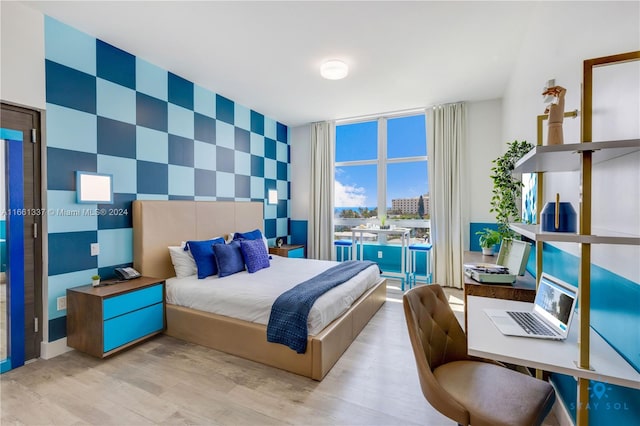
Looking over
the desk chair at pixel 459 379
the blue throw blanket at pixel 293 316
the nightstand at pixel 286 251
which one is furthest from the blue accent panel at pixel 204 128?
the desk chair at pixel 459 379

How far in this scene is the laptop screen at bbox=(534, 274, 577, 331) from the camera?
1271 millimetres

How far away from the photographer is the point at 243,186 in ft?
15.8

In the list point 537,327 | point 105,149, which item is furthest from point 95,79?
point 537,327

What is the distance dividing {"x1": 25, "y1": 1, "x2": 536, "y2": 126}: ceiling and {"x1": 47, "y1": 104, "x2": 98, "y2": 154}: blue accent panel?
80 cm

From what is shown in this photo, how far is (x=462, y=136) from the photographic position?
461 centimetres

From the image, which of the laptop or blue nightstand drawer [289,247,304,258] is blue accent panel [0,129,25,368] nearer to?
blue nightstand drawer [289,247,304,258]

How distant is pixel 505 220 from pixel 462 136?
2124mm

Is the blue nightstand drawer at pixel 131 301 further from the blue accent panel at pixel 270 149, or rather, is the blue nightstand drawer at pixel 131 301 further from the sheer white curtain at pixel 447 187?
the sheer white curtain at pixel 447 187

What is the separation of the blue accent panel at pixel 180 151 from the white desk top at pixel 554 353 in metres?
3.61

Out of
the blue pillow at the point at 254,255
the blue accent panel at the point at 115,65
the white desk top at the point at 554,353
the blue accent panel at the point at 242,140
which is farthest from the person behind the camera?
the blue accent panel at the point at 242,140

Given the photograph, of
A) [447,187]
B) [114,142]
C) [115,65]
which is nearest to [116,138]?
[114,142]

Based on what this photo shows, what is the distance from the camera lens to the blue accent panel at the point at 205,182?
3959mm

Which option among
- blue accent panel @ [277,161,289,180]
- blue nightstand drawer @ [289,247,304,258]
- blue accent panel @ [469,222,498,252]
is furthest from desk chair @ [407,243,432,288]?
blue accent panel @ [277,161,289,180]

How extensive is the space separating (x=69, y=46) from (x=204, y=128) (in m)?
1.60
